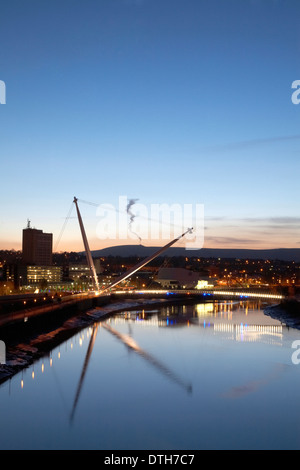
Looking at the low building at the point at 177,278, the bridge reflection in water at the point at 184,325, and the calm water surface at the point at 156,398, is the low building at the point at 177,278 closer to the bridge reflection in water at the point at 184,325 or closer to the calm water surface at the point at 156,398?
the bridge reflection in water at the point at 184,325

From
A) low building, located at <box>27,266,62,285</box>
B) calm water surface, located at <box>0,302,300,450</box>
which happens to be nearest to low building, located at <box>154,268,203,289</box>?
low building, located at <box>27,266,62,285</box>

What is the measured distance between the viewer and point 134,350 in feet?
80.4

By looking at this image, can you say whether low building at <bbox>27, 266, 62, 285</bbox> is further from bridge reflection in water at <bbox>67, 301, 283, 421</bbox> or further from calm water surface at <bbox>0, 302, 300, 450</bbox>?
calm water surface at <bbox>0, 302, 300, 450</bbox>

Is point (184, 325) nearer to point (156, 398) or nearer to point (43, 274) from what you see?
point (156, 398)

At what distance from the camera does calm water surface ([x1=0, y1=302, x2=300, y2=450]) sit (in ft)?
36.7

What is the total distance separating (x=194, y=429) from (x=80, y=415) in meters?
3.19

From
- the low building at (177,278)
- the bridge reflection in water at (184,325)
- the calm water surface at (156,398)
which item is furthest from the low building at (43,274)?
the calm water surface at (156,398)

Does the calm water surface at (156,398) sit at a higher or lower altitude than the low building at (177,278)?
lower

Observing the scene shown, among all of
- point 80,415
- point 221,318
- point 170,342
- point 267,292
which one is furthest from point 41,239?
point 80,415

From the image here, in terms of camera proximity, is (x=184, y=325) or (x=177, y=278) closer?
(x=184, y=325)

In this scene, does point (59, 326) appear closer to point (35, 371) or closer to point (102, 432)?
point (35, 371)

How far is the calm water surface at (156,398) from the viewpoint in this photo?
11.2 m

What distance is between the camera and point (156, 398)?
49.1 feet

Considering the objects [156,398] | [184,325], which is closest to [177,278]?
[184,325]
